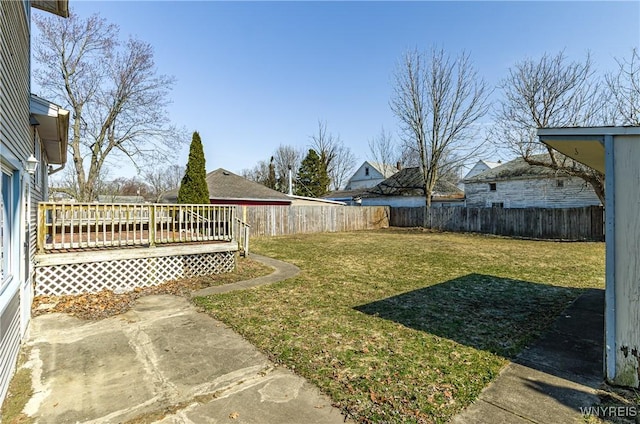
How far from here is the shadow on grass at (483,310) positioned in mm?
4082

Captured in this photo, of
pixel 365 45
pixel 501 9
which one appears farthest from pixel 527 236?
pixel 365 45

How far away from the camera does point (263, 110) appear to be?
22.7 metres

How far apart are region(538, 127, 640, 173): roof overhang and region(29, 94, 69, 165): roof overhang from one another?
7.32 metres

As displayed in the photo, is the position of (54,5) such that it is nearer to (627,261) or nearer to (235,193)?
(627,261)

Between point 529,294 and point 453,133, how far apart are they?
17479 millimetres

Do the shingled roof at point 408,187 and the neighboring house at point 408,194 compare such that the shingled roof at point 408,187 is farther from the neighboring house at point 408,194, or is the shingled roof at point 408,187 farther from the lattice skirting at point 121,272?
the lattice skirting at point 121,272

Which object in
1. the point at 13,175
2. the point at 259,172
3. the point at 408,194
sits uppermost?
the point at 259,172

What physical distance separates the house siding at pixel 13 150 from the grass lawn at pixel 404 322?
7.72ft

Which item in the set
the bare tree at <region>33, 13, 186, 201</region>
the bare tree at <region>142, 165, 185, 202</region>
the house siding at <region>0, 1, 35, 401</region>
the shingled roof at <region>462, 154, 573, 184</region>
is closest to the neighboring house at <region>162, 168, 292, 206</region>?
the bare tree at <region>33, 13, 186, 201</region>

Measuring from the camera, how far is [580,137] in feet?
10.7

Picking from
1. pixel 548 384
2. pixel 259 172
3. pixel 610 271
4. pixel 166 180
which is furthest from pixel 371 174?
pixel 548 384

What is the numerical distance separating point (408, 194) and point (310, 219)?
1177cm

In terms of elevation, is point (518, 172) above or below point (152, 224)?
above

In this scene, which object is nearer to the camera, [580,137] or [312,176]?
[580,137]
